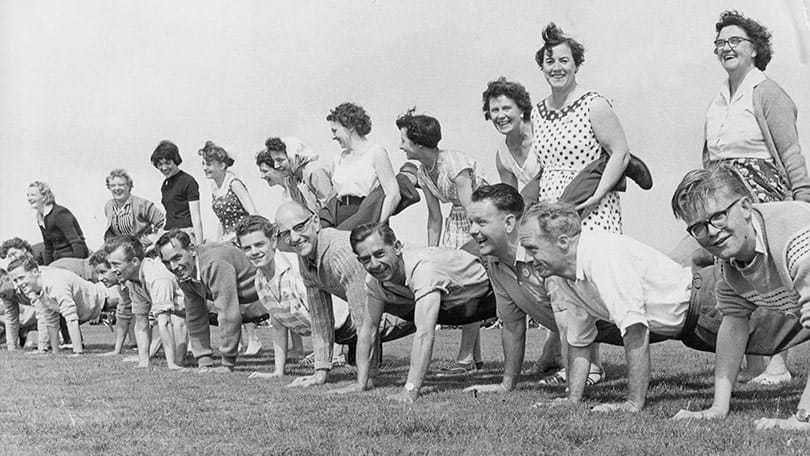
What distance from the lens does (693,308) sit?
5.74m

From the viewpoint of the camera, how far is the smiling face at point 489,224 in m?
6.35

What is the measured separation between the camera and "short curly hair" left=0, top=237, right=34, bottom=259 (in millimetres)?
13877

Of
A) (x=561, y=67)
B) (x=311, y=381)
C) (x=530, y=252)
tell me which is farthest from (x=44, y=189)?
(x=530, y=252)

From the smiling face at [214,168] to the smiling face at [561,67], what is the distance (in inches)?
215

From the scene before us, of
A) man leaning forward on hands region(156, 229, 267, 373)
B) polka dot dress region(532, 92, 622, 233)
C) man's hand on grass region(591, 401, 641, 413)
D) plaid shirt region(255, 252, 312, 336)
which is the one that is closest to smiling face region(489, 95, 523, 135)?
polka dot dress region(532, 92, 622, 233)

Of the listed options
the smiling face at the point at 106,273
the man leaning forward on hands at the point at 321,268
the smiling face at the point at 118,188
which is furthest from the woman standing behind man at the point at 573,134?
the smiling face at the point at 118,188

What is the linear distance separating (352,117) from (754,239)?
15.7 feet

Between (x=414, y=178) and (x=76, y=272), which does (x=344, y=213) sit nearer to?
(x=414, y=178)

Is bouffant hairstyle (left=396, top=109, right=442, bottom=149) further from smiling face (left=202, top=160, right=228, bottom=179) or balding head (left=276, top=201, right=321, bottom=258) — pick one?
smiling face (left=202, top=160, right=228, bottom=179)

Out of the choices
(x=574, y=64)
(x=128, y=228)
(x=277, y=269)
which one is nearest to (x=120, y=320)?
(x=128, y=228)

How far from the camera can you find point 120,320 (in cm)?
1245

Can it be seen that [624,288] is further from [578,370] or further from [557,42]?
[557,42]

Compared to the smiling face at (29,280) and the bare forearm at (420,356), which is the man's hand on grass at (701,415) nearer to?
the bare forearm at (420,356)

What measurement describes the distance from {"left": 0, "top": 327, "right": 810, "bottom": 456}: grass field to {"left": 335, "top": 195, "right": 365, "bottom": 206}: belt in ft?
5.22
